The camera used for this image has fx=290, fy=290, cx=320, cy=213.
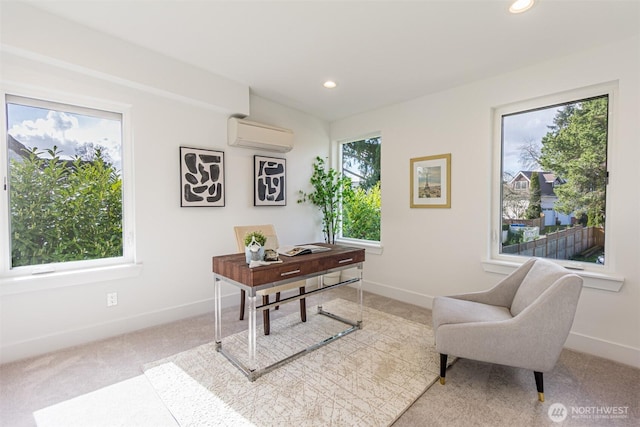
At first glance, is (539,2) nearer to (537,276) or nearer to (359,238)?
(537,276)

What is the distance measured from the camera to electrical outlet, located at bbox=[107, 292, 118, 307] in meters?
2.59

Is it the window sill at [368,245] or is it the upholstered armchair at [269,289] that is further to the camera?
the window sill at [368,245]

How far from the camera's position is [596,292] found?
2410mm

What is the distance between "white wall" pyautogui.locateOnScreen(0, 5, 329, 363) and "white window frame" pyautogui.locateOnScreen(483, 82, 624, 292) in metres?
2.53

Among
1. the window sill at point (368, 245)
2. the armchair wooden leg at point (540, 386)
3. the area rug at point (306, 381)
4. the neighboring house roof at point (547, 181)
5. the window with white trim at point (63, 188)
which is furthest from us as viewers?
the window sill at point (368, 245)

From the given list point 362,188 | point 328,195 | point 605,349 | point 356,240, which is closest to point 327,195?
point 328,195

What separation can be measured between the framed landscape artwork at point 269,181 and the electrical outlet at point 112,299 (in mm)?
1674

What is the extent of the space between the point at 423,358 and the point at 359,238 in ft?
7.34

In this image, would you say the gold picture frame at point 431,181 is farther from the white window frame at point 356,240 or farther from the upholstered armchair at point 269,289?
the upholstered armchair at point 269,289

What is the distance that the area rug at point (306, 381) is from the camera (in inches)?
65.9

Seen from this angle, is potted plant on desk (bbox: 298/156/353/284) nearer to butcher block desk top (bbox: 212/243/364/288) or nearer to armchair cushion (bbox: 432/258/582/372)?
butcher block desk top (bbox: 212/243/364/288)

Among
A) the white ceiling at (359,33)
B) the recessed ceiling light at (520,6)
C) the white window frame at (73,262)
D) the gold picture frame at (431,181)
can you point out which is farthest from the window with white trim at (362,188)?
the white window frame at (73,262)

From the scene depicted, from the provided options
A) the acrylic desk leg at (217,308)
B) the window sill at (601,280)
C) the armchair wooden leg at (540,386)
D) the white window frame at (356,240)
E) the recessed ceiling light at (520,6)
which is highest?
the recessed ceiling light at (520,6)

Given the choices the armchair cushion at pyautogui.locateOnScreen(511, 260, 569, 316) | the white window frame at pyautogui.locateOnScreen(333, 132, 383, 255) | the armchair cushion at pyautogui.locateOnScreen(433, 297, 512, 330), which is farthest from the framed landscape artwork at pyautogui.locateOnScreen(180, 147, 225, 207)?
the armchair cushion at pyautogui.locateOnScreen(511, 260, 569, 316)
